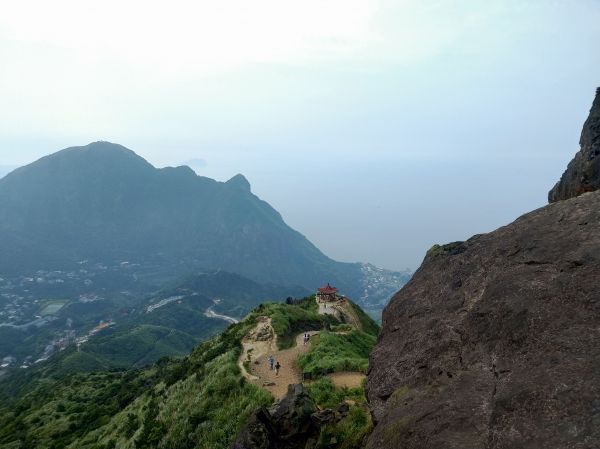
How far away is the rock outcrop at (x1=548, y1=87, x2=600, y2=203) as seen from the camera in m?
18.8

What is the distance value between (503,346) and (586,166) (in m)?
12.1

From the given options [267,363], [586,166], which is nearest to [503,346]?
[586,166]

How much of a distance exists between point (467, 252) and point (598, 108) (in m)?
11.4

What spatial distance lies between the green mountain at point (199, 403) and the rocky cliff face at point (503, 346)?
15.2ft

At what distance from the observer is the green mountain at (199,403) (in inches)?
971

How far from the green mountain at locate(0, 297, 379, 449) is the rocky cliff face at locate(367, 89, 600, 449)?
183 inches

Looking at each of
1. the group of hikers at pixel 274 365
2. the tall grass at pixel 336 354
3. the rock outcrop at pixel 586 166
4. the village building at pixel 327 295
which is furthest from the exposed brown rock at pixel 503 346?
the village building at pixel 327 295

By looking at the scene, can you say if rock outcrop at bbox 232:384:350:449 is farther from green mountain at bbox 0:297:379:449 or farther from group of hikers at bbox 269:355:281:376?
group of hikers at bbox 269:355:281:376

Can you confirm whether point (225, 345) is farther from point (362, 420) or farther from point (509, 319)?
point (509, 319)

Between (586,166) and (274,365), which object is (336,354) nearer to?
(274,365)

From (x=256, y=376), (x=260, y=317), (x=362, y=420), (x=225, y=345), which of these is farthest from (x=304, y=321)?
(x=362, y=420)

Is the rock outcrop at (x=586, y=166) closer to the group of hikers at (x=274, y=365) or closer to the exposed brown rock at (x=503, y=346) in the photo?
the exposed brown rock at (x=503, y=346)

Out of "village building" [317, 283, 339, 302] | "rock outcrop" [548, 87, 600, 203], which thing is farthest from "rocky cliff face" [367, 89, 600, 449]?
"village building" [317, 283, 339, 302]

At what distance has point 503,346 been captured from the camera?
11.9m
